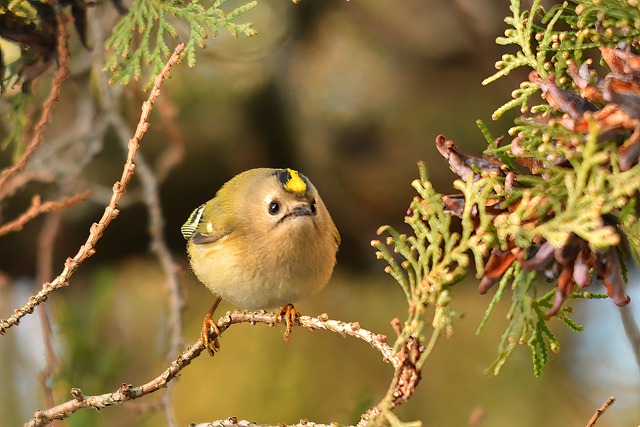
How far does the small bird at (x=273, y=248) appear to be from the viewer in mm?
1111

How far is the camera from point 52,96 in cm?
106

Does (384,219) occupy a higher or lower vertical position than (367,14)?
lower

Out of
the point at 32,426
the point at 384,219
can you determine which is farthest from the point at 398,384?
the point at 384,219

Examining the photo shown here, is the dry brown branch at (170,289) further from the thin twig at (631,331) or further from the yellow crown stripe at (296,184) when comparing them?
the thin twig at (631,331)

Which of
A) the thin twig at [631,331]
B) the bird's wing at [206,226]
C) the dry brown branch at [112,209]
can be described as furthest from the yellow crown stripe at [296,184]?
the thin twig at [631,331]

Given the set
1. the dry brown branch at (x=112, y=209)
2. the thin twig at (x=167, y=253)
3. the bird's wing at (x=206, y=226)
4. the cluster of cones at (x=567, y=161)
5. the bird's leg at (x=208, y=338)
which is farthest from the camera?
the thin twig at (x=167, y=253)

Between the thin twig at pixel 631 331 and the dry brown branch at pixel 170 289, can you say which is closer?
the thin twig at pixel 631 331

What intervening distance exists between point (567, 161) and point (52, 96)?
717 millimetres

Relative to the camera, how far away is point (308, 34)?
2.42 meters

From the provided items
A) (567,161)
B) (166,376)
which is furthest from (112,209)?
(567,161)

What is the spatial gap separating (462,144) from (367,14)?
1.67ft

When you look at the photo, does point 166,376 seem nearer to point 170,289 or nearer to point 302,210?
point 302,210

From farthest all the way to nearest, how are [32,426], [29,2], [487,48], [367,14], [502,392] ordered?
[502,392]
[367,14]
[487,48]
[29,2]
[32,426]

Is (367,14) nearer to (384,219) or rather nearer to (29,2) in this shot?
(384,219)
